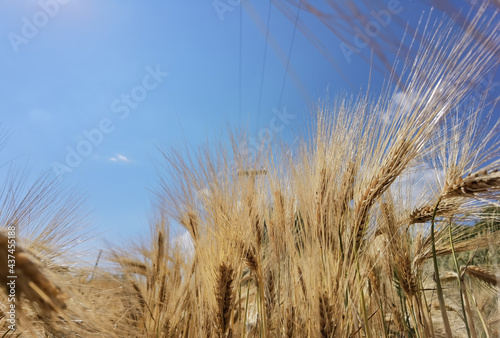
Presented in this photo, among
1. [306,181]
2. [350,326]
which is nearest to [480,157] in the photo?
[306,181]

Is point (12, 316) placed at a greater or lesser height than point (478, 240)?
lesser

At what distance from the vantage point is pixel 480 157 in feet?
3.77

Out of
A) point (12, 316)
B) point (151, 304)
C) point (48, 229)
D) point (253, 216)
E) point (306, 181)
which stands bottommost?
point (12, 316)

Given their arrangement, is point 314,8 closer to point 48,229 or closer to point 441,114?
point 441,114

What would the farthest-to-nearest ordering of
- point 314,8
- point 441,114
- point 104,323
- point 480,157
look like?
point 480,157
point 441,114
point 104,323
point 314,8

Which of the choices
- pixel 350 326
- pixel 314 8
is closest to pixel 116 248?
pixel 350 326

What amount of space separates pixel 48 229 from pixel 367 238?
1.16 m

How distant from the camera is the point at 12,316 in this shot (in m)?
0.71

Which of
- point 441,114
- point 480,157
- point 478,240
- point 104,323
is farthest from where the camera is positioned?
point 478,240

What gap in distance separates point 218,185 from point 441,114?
Result: 80 cm

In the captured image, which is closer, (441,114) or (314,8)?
(314,8)

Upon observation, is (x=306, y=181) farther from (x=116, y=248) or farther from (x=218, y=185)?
(x=116, y=248)

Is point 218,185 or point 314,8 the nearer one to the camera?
point 314,8

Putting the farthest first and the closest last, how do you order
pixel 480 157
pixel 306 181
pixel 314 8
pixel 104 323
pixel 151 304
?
1. pixel 151 304
2. pixel 306 181
3. pixel 480 157
4. pixel 104 323
5. pixel 314 8
